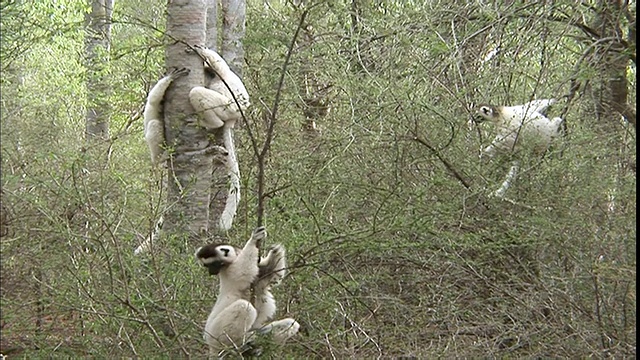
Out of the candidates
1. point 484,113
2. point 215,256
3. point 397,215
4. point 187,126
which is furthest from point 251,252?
point 484,113

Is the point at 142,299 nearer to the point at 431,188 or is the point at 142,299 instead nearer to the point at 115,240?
the point at 115,240

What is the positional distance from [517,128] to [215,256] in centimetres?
247

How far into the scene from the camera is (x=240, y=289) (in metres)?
4.74

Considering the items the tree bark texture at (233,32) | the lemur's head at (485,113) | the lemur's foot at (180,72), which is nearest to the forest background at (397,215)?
the lemur's head at (485,113)

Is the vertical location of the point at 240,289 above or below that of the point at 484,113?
below

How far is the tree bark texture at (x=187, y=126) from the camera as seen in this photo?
586 cm

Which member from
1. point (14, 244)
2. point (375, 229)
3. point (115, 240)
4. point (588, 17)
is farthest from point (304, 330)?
point (588, 17)

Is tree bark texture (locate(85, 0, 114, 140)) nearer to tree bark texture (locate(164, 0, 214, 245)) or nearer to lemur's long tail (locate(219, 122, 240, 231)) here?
lemur's long tail (locate(219, 122, 240, 231))

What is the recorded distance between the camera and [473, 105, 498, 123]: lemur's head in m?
5.96

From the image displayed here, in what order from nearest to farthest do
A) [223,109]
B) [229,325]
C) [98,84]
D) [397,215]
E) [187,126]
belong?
[229,325]
[397,215]
[187,126]
[223,109]
[98,84]

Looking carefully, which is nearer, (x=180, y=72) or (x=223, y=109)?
(x=180, y=72)

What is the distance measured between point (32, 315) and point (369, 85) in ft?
8.94

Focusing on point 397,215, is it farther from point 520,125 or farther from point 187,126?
point 187,126

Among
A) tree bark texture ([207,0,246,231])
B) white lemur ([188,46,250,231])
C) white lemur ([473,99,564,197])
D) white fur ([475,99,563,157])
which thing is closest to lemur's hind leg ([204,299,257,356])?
white lemur ([188,46,250,231])
